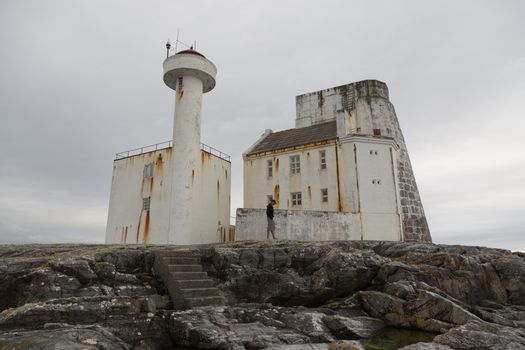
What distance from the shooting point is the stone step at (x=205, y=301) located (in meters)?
8.90

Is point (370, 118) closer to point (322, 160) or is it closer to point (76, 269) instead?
point (322, 160)

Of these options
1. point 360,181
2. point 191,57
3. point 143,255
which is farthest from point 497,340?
point 191,57

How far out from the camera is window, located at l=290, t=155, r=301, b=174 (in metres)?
24.4

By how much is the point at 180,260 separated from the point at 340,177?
14333mm

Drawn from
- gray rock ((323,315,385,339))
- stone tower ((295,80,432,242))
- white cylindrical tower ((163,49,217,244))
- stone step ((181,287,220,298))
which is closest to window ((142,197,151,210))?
white cylindrical tower ((163,49,217,244))

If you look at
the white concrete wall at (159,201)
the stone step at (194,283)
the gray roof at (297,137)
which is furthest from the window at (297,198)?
the stone step at (194,283)

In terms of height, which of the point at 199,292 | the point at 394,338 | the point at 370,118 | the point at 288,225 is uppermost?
the point at 370,118

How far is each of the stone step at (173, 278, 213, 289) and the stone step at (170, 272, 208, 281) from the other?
211 millimetres

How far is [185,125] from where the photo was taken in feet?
71.6

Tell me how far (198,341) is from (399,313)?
590 cm

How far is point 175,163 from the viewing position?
69.4ft

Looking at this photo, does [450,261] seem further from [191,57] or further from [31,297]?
[191,57]

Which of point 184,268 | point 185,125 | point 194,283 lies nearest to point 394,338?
point 194,283

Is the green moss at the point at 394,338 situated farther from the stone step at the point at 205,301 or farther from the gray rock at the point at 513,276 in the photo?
the gray rock at the point at 513,276
